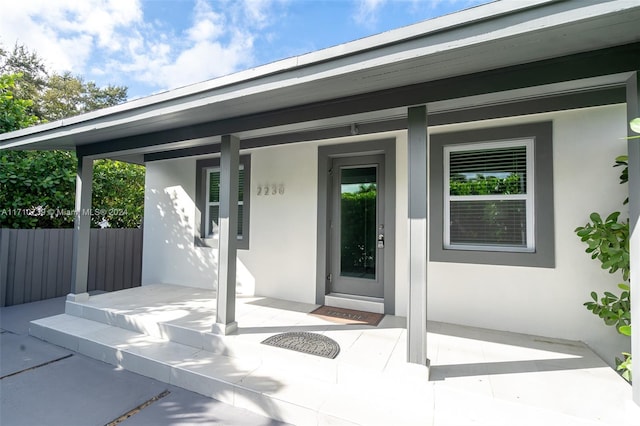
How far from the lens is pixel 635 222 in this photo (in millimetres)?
1722

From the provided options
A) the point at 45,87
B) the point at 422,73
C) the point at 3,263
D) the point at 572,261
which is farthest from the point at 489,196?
the point at 45,87

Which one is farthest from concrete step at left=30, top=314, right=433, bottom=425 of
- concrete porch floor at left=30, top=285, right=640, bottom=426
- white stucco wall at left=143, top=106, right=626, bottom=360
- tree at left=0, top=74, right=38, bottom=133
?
tree at left=0, top=74, right=38, bottom=133

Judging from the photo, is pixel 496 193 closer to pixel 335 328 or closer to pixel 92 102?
pixel 335 328

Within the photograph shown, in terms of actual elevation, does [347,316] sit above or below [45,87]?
below

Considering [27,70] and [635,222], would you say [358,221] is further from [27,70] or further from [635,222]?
[27,70]

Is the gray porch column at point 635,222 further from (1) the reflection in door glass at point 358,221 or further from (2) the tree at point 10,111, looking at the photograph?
(2) the tree at point 10,111

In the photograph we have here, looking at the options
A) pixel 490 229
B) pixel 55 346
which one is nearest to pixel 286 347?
pixel 490 229

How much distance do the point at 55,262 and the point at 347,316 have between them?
18.3 ft

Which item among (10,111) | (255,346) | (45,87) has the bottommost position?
(255,346)

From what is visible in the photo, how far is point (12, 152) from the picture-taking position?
532 centimetres

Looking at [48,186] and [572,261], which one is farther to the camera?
[48,186]

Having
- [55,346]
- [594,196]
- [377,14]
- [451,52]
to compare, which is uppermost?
[377,14]

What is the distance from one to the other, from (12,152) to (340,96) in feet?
21.9

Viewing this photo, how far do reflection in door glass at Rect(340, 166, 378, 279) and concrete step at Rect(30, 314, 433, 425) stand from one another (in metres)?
1.83
